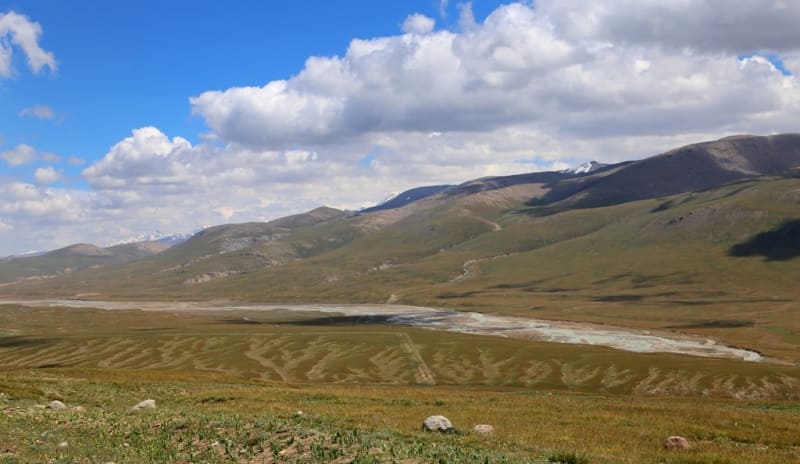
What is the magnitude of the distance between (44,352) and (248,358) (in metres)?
55.2

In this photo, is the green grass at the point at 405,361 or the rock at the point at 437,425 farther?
the green grass at the point at 405,361

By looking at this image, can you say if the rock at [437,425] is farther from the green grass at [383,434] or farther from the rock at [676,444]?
the rock at [676,444]

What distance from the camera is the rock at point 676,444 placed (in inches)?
1012

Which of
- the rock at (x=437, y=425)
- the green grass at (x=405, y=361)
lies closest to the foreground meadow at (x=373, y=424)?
the rock at (x=437, y=425)

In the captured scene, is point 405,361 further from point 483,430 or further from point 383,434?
point 383,434

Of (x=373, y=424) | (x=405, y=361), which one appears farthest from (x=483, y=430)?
(x=405, y=361)

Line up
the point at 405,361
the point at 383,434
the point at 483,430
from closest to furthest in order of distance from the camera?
the point at 383,434
the point at 483,430
the point at 405,361

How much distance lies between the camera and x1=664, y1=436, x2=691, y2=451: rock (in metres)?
25.7

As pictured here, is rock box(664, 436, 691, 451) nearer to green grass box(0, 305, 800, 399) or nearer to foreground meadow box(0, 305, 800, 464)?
foreground meadow box(0, 305, 800, 464)

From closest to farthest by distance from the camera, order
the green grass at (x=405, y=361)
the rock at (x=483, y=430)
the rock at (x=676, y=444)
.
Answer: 1. the rock at (x=676, y=444)
2. the rock at (x=483, y=430)
3. the green grass at (x=405, y=361)

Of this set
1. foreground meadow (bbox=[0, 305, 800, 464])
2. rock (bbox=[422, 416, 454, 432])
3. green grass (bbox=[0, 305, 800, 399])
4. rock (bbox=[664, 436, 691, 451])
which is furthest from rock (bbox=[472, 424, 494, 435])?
green grass (bbox=[0, 305, 800, 399])

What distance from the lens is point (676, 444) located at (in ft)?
85.2

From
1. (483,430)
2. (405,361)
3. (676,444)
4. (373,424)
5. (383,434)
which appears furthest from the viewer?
(405,361)

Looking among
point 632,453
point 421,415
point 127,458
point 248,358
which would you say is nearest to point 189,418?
point 127,458
